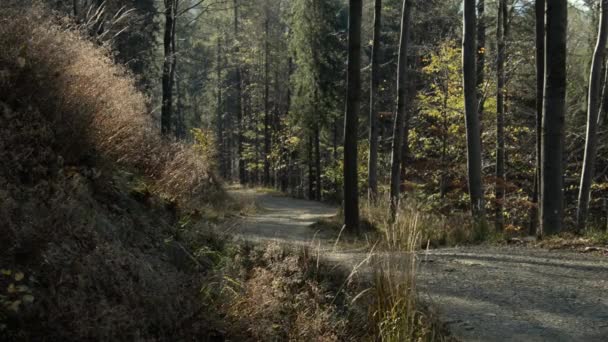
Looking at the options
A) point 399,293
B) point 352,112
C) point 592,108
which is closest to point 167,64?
point 352,112

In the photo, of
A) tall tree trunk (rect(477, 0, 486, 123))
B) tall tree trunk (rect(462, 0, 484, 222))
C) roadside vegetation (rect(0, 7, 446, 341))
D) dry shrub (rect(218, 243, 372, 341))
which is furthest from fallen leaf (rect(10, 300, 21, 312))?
tall tree trunk (rect(477, 0, 486, 123))

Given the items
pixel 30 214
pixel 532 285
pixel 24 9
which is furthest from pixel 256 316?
pixel 24 9

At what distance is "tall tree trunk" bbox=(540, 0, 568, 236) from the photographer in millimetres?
8383

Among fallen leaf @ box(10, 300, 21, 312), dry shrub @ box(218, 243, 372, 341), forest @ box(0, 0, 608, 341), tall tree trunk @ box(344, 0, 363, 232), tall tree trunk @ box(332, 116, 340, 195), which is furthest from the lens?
tall tree trunk @ box(332, 116, 340, 195)

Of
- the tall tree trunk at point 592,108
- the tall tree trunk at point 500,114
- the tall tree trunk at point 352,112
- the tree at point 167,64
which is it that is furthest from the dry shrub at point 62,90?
the tall tree trunk at point 500,114

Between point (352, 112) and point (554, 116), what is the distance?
3745 mm

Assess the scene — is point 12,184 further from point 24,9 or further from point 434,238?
point 434,238

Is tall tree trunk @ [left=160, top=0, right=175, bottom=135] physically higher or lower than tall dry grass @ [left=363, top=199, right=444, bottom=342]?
higher

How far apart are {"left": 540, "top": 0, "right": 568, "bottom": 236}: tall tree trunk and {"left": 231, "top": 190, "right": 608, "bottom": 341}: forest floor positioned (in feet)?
5.24

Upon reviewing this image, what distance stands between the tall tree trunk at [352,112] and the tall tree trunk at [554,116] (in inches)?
135

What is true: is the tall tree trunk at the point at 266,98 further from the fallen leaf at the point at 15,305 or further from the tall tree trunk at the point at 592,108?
the fallen leaf at the point at 15,305

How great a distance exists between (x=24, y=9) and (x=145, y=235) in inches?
107

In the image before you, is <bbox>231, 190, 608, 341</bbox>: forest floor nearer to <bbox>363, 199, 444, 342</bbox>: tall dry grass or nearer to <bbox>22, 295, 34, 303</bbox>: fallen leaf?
<bbox>363, 199, 444, 342</bbox>: tall dry grass

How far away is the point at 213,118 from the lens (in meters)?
50.5
